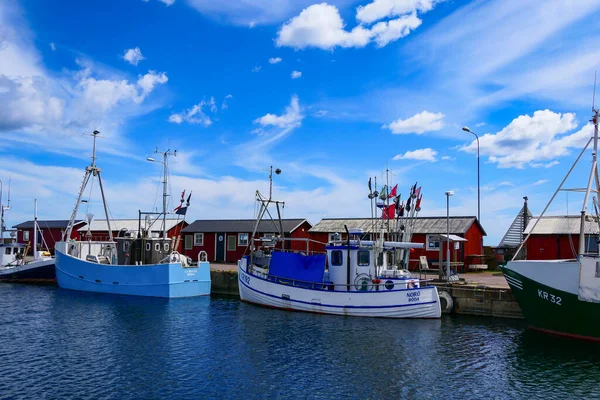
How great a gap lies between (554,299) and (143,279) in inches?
939

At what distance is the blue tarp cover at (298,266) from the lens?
26.8 meters

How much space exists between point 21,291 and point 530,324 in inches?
1271

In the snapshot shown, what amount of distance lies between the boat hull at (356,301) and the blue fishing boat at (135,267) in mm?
6601

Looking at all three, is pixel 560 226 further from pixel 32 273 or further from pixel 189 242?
pixel 32 273

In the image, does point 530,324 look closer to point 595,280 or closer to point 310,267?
point 595,280

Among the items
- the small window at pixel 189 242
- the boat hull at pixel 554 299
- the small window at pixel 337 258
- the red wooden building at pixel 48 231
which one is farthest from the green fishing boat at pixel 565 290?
the red wooden building at pixel 48 231

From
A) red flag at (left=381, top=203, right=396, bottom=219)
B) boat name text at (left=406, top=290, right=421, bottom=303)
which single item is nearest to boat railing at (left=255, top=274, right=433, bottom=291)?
boat name text at (left=406, top=290, right=421, bottom=303)

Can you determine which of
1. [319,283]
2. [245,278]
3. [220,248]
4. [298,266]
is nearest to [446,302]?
[319,283]

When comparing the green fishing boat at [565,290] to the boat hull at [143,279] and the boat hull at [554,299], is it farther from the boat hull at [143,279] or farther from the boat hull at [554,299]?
the boat hull at [143,279]

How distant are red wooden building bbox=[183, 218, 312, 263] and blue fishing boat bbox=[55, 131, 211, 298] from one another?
9.80 meters

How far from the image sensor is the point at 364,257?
2641cm

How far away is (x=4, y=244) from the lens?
44562 millimetres

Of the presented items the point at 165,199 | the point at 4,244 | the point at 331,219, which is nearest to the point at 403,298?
the point at 165,199

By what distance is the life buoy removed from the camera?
87.1 feet
